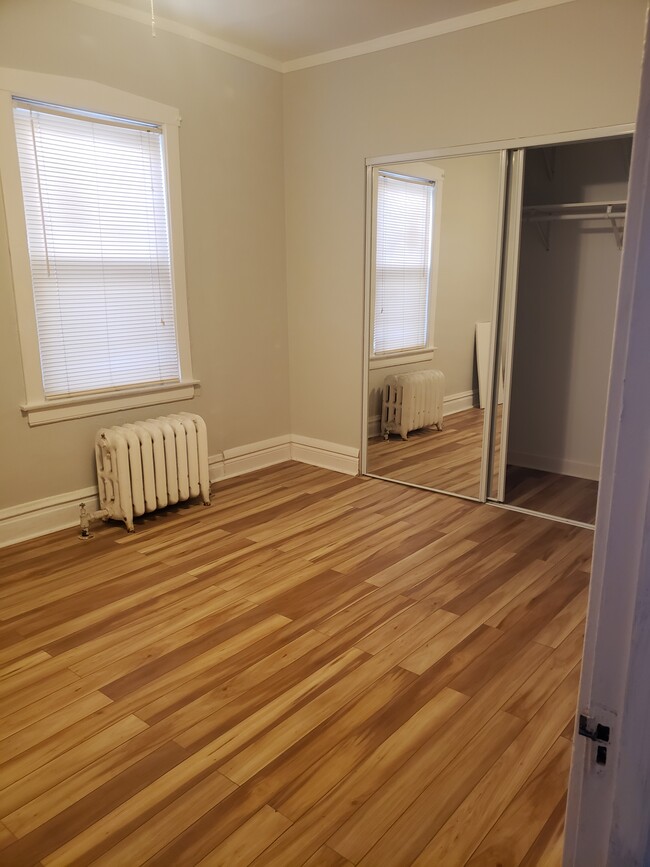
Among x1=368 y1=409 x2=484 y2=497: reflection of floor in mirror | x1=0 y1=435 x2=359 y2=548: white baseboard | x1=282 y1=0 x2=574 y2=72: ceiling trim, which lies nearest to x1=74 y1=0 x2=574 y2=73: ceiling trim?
x1=282 y1=0 x2=574 y2=72: ceiling trim

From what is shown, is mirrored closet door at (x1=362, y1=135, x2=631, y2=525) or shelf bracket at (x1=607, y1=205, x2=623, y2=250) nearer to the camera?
mirrored closet door at (x1=362, y1=135, x2=631, y2=525)

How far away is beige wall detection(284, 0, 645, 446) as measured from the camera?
324cm

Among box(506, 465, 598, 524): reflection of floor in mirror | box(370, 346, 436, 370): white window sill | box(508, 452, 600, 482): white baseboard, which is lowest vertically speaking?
box(506, 465, 598, 524): reflection of floor in mirror

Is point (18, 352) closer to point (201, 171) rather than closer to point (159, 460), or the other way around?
point (159, 460)

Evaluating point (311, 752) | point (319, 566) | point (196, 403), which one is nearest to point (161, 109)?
point (196, 403)

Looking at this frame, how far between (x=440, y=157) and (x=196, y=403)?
2.21 metres

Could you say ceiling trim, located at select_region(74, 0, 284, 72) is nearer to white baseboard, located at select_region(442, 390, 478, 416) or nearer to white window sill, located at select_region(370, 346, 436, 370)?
white window sill, located at select_region(370, 346, 436, 370)

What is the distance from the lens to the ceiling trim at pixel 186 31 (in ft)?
11.3

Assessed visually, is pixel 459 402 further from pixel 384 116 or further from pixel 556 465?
pixel 384 116

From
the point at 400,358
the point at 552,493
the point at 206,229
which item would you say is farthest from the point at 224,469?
the point at 552,493

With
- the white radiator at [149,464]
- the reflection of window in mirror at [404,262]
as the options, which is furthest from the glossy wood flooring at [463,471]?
the white radiator at [149,464]

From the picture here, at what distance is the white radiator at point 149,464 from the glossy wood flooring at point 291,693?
0.66 ft

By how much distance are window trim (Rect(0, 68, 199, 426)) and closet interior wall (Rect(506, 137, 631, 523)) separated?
2.15m

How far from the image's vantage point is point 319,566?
10.6 feet
